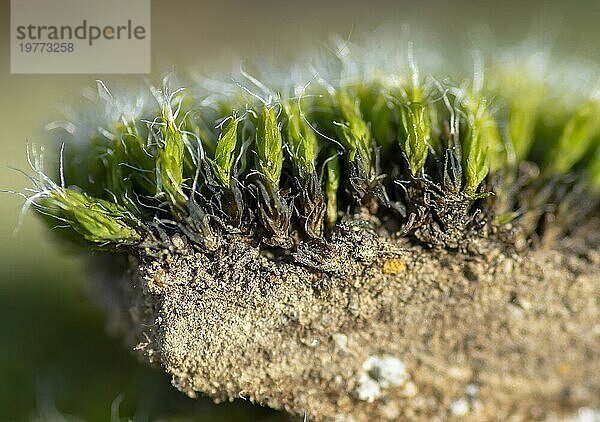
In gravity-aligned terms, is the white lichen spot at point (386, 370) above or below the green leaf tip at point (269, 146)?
below

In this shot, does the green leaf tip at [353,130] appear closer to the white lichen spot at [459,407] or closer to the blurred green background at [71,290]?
the blurred green background at [71,290]

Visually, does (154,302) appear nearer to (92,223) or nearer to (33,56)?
(92,223)

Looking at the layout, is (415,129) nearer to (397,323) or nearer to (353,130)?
(353,130)

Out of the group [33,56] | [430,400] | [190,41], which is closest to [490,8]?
[190,41]

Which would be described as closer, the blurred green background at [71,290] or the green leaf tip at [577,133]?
the green leaf tip at [577,133]

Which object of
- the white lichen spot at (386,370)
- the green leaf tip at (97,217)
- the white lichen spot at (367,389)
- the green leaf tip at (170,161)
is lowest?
the white lichen spot at (367,389)

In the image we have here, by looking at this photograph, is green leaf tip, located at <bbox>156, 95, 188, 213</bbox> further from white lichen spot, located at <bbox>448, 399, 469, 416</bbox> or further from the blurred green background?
white lichen spot, located at <bbox>448, 399, 469, 416</bbox>

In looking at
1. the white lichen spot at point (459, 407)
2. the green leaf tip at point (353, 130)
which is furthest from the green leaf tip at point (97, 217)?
the white lichen spot at point (459, 407)
